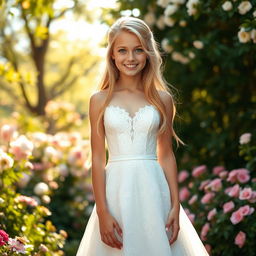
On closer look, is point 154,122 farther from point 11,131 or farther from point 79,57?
point 79,57

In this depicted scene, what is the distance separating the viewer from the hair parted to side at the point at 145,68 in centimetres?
329

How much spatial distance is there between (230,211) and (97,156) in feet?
5.43

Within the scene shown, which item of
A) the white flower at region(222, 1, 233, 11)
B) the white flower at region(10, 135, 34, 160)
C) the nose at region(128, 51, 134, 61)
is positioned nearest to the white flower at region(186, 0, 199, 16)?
the white flower at region(222, 1, 233, 11)

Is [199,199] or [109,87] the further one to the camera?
[199,199]

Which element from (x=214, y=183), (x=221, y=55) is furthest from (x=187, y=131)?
(x=214, y=183)

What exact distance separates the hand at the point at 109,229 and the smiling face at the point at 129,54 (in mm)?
794

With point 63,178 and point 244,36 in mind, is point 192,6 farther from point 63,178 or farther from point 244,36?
point 63,178

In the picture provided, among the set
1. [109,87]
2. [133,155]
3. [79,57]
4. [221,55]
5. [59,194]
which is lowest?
[59,194]

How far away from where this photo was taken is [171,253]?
315cm

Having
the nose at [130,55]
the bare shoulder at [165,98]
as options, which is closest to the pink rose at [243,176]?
the bare shoulder at [165,98]

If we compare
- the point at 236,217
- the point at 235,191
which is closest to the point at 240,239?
the point at 236,217

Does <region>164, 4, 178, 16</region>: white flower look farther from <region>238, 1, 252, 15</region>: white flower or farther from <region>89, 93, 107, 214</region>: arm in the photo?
<region>89, 93, 107, 214</region>: arm

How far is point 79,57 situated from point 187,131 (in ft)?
30.8

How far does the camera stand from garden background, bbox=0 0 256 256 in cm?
446
